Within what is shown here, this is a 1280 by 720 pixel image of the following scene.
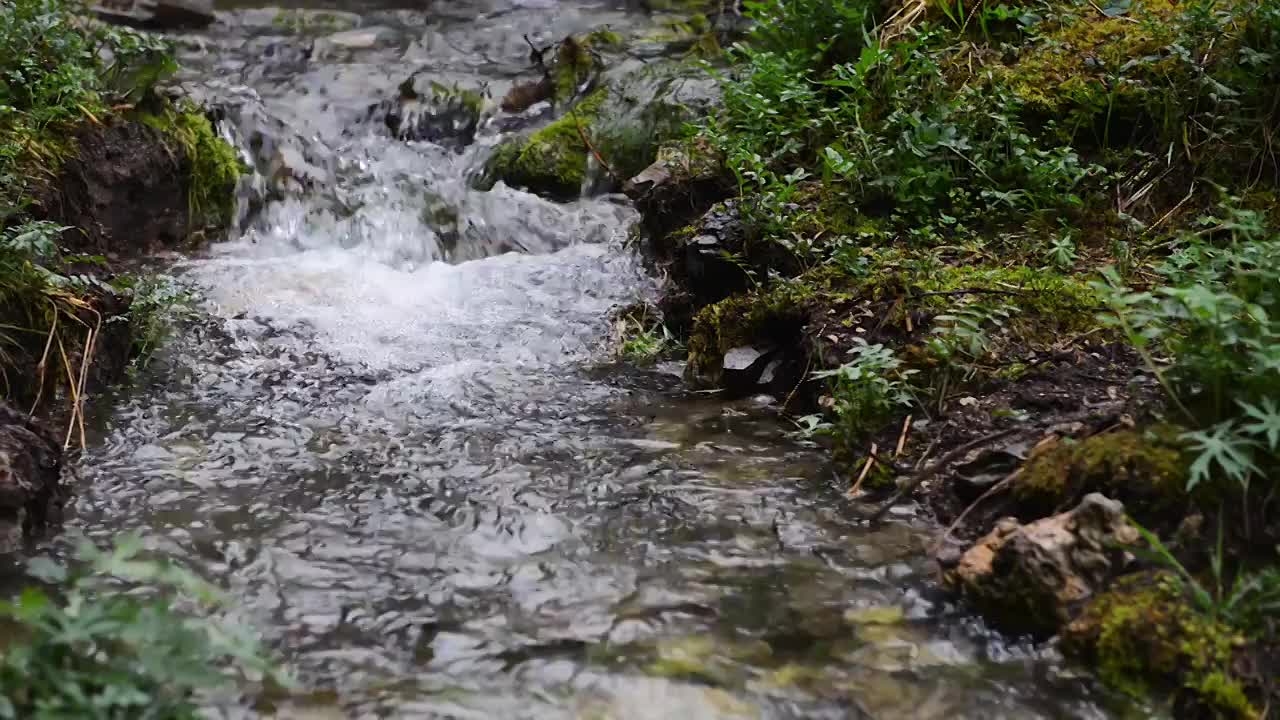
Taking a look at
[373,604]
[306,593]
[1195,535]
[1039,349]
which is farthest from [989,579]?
[306,593]

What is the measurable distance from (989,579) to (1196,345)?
908 millimetres

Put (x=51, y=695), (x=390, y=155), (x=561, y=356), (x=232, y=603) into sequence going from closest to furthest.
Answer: (x=51, y=695), (x=232, y=603), (x=561, y=356), (x=390, y=155)

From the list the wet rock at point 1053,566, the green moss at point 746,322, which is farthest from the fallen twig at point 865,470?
the green moss at point 746,322

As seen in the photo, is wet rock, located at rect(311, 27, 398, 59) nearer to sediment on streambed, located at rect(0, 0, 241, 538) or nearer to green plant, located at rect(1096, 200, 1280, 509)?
sediment on streambed, located at rect(0, 0, 241, 538)

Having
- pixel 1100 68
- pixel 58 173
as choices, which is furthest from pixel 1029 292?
pixel 58 173

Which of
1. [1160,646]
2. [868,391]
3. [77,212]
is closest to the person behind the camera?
[1160,646]

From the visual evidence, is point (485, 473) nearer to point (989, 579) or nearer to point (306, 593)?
point (306, 593)

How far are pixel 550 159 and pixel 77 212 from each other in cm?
349

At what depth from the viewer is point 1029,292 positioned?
4.03m

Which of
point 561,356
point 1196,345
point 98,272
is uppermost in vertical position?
point 1196,345

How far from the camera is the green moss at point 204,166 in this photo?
21.7 ft

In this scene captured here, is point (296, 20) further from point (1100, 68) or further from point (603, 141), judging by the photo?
Result: point (1100, 68)

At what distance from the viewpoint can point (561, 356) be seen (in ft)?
16.9

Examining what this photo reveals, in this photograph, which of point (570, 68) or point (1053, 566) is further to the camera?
point (570, 68)
